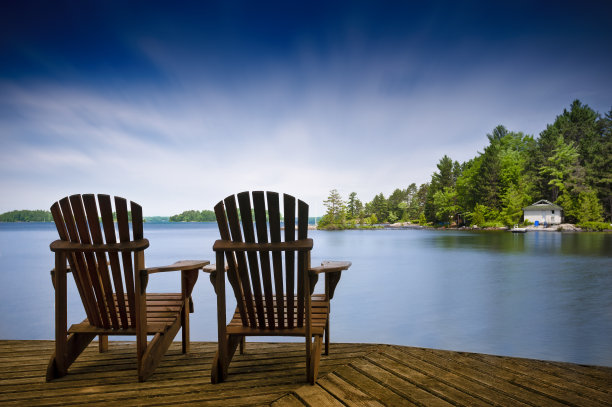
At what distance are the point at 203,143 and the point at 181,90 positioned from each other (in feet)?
72.0

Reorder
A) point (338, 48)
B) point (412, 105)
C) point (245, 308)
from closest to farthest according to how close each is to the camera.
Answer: point (245, 308) → point (338, 48) → point (412, 105)

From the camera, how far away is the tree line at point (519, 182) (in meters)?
26.9

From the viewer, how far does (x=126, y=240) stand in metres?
2.01

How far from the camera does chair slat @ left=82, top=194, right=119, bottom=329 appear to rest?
198 cm

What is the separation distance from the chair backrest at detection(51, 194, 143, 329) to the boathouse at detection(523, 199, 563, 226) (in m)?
36.1

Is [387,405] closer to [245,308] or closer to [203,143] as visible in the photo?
[245,308]

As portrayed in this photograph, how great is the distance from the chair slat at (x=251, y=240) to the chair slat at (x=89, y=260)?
2.97 feet

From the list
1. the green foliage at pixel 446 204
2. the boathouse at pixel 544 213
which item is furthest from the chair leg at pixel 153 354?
the green foliage at pixel 446 204

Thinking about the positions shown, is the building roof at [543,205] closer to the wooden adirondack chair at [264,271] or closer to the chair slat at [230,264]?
the wooden adirondack chair at [264,271]

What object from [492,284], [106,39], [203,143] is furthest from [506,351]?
[203,143]

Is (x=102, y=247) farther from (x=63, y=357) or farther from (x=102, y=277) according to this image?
(x=63, y=357)

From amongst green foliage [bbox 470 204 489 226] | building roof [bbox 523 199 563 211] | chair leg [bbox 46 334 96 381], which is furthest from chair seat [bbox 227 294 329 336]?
green foliage [bbox 470 204 489 226]

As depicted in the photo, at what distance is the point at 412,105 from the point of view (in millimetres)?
42844

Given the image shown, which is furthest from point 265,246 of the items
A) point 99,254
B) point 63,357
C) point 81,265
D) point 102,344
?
point 102,344
